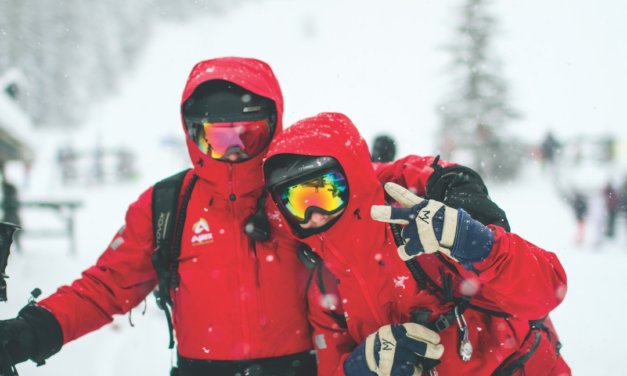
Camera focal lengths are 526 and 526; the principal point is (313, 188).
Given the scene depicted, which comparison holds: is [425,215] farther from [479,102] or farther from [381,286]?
[479,102]

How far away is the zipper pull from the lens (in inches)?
92.6

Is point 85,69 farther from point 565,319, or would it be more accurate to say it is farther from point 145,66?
point 565,319

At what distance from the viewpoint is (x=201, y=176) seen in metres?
2.92

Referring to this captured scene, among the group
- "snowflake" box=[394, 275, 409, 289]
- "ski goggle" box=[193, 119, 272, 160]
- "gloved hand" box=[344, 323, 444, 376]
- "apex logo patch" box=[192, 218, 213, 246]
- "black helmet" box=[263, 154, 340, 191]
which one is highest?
"ski goggle" box=[193, 119, 272, 160]

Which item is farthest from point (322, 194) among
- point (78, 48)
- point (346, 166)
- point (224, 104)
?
point (78, 48)

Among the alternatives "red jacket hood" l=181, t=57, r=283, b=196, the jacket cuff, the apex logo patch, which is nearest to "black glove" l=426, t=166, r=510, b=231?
"red jacket hood" l=181, t=57, r=283, b=196

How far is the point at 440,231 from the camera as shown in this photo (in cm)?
202

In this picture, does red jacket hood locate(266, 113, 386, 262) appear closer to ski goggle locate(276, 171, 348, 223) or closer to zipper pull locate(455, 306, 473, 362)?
ski goggle locate(276, 171, 348, 223)

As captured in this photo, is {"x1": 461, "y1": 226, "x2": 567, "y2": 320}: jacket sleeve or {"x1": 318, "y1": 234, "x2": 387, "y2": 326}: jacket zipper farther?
{"x1": 318, "y1": 234, "x2": 387, "y2": 326}: jacket zipper

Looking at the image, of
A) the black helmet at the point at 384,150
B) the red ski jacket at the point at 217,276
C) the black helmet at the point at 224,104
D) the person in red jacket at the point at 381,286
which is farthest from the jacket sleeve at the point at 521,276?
the black helmet at the point at 384,150

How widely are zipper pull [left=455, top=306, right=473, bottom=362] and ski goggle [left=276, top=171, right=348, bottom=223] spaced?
2.41 feet

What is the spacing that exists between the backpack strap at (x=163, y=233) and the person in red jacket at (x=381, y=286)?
61 cm

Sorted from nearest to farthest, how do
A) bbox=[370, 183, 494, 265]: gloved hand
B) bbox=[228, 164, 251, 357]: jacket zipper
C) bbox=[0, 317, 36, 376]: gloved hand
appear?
1. bbox=[370, 183, 494, 265]: gloved hand
2. bbox=[0, 317, 36, 376]: gloved hand
3. bbox=[228, 164, 251, 357]: jacket zipper

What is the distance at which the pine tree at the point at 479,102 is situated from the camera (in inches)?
766
